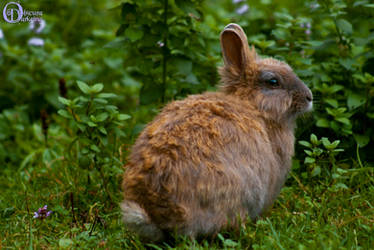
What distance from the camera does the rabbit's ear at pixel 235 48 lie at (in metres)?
4.25

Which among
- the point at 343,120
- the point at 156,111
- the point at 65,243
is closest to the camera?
the point at 65,243

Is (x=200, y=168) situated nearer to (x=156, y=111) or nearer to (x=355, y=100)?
(x=156, y=111)

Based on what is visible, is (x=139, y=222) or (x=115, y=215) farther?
(x=115, y=215)

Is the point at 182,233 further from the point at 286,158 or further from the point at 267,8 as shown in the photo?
the point at 267,8

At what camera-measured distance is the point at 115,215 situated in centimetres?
423

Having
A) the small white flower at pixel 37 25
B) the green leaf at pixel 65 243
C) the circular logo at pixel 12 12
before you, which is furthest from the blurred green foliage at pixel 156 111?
the circular logo at pixel 12 12

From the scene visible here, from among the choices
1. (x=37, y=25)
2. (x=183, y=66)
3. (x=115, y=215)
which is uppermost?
(x=37, y=25)

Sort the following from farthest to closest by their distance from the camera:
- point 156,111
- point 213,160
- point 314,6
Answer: point 314,6 < point 156,111 < point 213,160

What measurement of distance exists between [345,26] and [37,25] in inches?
151

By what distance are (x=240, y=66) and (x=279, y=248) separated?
5.25 feet

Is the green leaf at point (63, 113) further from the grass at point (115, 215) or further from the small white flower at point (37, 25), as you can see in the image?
the small white flower at point (37, 25)

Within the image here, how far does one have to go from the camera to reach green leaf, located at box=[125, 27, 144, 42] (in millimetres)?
4724

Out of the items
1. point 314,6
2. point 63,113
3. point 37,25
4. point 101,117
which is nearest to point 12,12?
point 37,25

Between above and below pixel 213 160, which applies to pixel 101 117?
above
